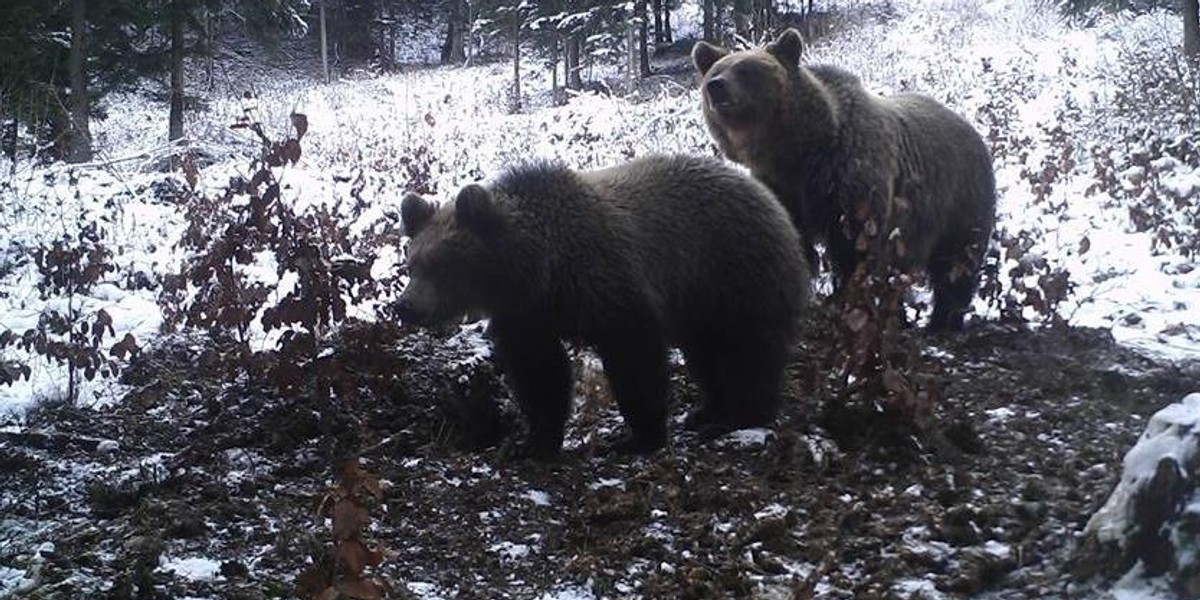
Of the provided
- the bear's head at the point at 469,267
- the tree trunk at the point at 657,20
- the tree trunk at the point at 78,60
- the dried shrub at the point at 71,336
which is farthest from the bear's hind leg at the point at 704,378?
the tree trunk at the point at 657,20

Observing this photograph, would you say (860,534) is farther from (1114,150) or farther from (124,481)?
(1114,150)

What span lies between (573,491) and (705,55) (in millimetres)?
3554

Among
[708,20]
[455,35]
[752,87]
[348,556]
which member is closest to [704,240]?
[752,87]

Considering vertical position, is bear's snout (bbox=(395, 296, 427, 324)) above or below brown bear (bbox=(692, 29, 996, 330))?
below

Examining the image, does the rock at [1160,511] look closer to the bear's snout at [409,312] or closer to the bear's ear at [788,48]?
the bear's snout at [409,312]

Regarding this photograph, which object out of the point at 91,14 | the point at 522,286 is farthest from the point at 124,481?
the point at 91,14

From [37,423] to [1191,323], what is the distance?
6301 mm

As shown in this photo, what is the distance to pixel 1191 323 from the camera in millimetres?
6250

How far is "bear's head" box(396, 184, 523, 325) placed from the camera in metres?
4.96

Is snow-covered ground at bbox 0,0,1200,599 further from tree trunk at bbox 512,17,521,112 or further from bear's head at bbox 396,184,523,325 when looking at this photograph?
tree trunk at bbox 512,17,521,112

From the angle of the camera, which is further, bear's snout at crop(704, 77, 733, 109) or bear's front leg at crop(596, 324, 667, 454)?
bear's snout at crop(704, 77, 733, 109)

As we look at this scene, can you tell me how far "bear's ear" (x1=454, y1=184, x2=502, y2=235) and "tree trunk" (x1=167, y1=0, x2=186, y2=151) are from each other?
19184mm

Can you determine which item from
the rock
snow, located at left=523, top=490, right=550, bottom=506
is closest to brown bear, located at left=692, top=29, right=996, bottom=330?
snow, located at left=523, top=490, right=550, bottom=506

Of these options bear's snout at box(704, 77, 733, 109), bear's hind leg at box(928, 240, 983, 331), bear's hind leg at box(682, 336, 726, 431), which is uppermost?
bear's snout at box(704, 77, 733, 109)
